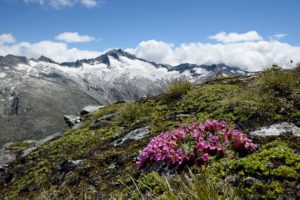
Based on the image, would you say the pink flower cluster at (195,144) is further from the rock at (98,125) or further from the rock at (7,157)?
the rock at (7,157)

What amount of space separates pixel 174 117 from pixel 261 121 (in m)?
3.33

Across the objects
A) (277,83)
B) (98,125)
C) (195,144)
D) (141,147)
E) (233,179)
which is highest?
(277,83)

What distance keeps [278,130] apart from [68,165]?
5415 mm

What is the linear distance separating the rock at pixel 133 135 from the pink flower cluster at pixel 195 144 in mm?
2400

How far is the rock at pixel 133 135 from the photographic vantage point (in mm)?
11141

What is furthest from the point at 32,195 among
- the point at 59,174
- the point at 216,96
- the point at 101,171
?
the point at 216,96

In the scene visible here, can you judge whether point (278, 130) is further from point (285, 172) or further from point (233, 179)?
point (233, 179)

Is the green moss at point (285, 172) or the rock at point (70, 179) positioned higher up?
the green moss at point (285, 172)

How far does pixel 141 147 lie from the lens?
1005 centimetres

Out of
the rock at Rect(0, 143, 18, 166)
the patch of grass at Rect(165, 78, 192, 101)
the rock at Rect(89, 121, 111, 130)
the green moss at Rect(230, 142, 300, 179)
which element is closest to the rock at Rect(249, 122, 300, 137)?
the green moss at Rect(230, 142, 300, 179)

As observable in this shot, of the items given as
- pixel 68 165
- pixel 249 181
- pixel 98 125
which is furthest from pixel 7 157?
pixel 249 181

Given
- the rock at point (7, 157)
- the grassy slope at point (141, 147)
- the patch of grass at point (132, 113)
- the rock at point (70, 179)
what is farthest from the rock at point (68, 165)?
the rock at point (7, 157)

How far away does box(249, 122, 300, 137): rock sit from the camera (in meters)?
8.32

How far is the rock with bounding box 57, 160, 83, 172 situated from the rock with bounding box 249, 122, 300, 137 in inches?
179
